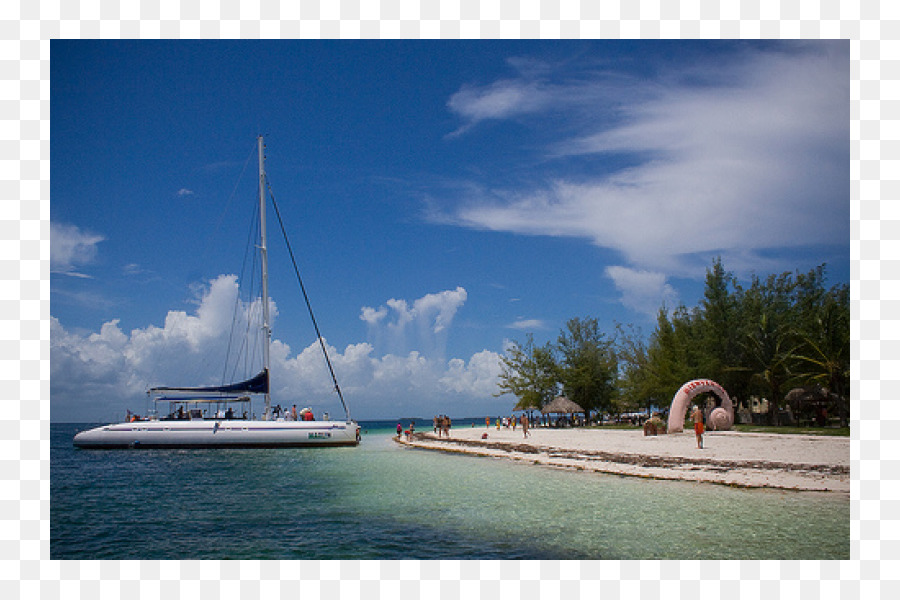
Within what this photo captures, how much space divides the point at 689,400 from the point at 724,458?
11.9 metres

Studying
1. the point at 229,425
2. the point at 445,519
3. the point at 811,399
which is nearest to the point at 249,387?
the point at 229,425

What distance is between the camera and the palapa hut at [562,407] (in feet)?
147

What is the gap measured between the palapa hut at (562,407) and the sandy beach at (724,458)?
17480 millimetres

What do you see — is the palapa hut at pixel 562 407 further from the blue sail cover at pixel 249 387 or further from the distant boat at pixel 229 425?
the blue sail cover at pixel 249 387

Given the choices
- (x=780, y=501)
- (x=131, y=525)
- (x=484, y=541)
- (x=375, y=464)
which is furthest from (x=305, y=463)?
(x=780, y=501)

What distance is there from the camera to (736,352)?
118 ft

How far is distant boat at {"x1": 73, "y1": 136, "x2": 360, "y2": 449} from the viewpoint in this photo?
1209 inches

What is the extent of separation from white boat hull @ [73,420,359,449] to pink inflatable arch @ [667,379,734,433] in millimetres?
17678

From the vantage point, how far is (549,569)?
26.2ft

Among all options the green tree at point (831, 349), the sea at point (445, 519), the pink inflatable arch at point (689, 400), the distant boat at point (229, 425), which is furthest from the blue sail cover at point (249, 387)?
the green tree at point (831, 349)

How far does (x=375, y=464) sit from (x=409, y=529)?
Result: 14.0 metres

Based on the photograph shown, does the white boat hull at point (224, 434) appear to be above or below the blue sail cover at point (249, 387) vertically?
below

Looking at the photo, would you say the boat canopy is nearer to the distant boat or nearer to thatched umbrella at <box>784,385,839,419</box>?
the distant boat

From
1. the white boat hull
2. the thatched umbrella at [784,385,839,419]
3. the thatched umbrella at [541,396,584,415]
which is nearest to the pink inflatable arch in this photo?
the thatched umbrella at [784,385,839,419]
